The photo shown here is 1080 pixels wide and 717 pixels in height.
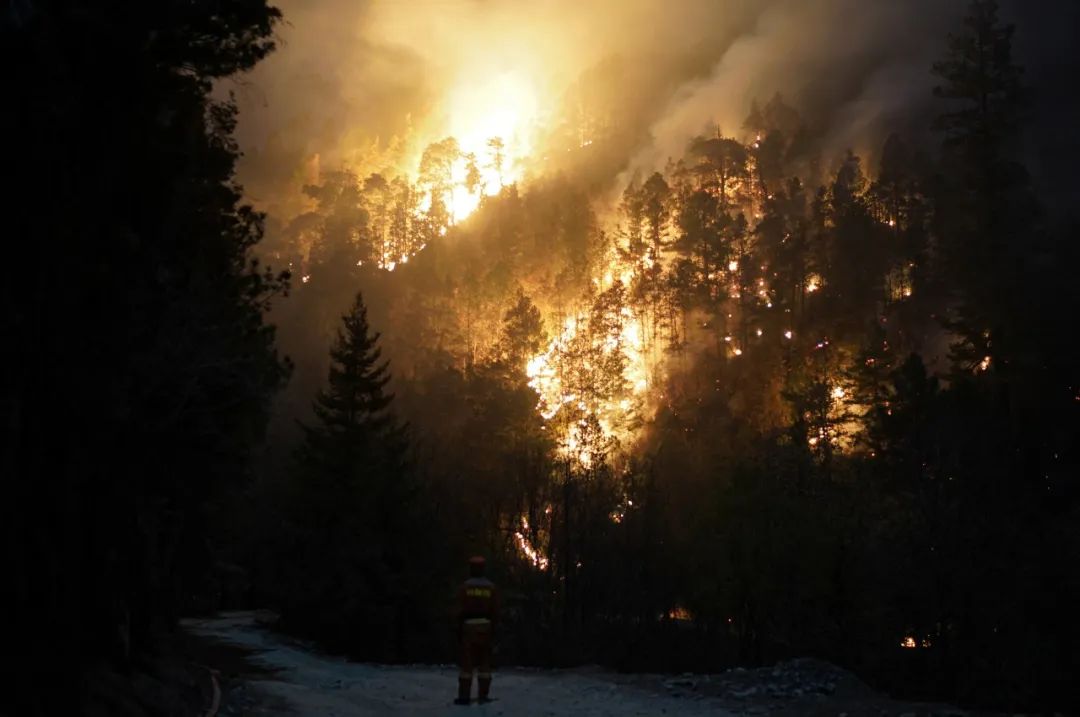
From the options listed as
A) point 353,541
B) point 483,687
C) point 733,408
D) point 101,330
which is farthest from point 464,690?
point 733,408

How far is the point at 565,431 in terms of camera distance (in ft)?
215

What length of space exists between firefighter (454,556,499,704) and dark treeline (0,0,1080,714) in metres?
4.50

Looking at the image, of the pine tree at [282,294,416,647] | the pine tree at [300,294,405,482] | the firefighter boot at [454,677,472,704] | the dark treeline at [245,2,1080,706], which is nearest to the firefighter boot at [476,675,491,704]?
the firefighter boot at [454,677,472,704]

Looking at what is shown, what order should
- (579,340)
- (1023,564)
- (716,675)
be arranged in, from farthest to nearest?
(579,340)
(1023,564)
(716,675)

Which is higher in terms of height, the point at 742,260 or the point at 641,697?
the point at 742,260

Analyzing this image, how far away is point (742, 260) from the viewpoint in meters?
79.8

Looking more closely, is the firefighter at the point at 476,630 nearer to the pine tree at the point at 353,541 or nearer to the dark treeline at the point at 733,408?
the dark treeline at the point at 733,408

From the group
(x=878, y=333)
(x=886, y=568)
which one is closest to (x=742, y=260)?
(x=878, y=333)

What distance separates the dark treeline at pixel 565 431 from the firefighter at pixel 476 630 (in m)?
4.50

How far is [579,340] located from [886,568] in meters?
63.7

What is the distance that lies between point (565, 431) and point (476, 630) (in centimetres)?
5341

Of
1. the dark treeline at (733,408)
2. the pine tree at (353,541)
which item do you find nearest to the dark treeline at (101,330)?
the dark treeline at (733,408)

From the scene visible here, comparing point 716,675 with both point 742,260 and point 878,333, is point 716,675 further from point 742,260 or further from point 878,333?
point 742,260

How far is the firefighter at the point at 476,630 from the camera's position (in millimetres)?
12328
